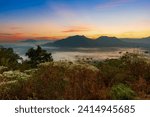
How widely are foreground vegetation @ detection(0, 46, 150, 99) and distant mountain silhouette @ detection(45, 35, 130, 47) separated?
281cm

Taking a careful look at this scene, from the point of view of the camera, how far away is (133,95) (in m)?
10.3

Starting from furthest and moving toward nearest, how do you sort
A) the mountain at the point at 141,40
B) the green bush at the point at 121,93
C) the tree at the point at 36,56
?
the tree at the point at 36,56 → the mountain at the point at 141,40 → the green bush at the point at 121,93

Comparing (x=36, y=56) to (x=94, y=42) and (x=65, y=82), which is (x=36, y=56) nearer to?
(x=94, y=42)

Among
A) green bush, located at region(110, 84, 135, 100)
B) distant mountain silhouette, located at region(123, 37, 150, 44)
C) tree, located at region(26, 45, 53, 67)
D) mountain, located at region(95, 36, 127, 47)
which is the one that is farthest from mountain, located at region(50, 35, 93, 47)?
green bush, located at region(110, 84, 135, 100)

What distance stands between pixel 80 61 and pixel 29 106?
3.80m

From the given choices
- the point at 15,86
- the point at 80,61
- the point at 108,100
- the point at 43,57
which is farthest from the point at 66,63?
the point at 43,57

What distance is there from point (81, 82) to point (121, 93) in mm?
1049

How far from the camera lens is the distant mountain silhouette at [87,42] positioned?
15.6 metres

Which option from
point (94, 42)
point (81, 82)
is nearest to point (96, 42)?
point (94, 42)

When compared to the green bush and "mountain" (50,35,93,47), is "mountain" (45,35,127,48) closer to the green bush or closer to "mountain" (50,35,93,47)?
"mountain" (50,35,93,47)

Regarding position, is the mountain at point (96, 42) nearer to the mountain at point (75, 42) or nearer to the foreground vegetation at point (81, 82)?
the mountain at point (75, 42)

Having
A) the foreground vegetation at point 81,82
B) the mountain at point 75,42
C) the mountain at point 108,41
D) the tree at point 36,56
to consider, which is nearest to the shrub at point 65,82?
the foreground vegetation at point 81,82

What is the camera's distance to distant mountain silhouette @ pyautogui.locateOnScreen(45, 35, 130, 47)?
15.6 m

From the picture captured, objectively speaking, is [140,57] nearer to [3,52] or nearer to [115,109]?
[115,109]
